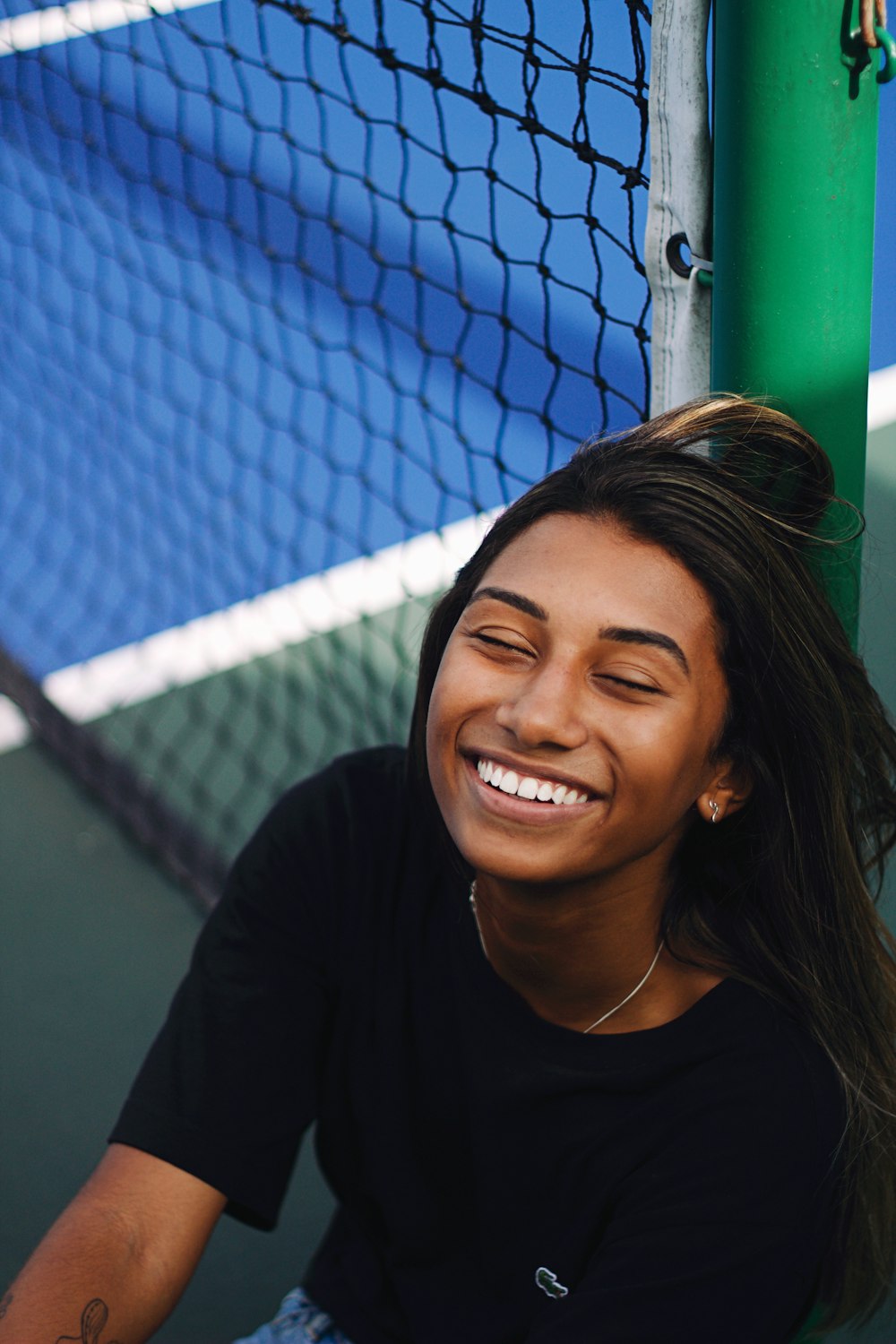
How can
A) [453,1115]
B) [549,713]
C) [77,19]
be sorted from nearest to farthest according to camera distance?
[549,713]
[453,1115]
[77,19]

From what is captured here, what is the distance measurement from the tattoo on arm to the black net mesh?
63.2 inches

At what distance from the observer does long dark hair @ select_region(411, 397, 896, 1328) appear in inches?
51.6

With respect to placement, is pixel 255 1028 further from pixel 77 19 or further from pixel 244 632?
pixel 77 19

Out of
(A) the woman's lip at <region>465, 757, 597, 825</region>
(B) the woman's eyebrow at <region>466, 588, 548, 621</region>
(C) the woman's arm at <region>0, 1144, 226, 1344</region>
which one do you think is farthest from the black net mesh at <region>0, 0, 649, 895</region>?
(A) the woman's lip at <region>465, 757, 597, 825</region>

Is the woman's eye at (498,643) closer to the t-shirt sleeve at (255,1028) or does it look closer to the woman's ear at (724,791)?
the woman's ear at (724,791)

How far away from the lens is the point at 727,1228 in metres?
1.28

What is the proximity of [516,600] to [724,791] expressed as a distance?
0.27 meters

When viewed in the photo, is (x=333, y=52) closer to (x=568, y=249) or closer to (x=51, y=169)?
(x=51, y=169)

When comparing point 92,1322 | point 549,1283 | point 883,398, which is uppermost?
point 883,398

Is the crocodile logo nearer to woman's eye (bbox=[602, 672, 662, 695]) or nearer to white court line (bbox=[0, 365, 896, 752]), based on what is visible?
woman's eye (bbox=[602, 672, 662, 695])

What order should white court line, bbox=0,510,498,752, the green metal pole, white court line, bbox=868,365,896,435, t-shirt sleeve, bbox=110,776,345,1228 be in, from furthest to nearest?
white court line, bbox=868,365,896,435 → white court line, bbox=0,510,498,752 → t-shirt sleeve, bbox=110,776,345,1228 → the green metal pole

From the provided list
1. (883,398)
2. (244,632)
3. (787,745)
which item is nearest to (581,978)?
(787,745)

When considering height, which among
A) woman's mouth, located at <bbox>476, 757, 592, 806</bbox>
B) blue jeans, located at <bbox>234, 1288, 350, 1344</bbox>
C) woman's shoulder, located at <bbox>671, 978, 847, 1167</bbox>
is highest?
woman's mouth, located at <bbox>476, 757, 592, 806</bbox>

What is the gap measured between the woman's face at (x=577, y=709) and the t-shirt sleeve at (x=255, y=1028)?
1.03 feet
